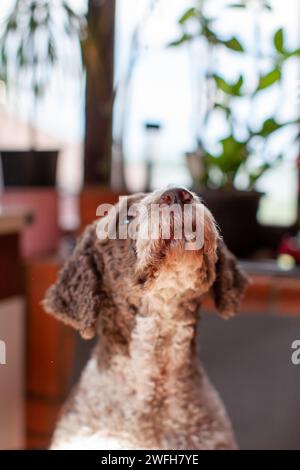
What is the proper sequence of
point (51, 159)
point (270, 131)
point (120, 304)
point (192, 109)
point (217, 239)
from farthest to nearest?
point (51, 159), point (270, 131), point (192, 109), point (120, 304), point (217, 239)

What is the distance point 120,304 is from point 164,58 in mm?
452

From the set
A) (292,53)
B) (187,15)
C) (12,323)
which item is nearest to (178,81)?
(187,15)

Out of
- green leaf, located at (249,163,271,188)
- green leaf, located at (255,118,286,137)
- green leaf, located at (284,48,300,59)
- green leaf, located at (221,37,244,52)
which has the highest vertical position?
green leaf, located at (221,37,244,52)

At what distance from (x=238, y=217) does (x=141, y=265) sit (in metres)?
0.33

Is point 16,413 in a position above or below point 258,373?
below

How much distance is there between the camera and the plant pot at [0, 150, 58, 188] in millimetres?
1488

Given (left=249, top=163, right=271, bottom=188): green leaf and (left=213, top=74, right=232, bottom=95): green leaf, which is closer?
(left=213, top=74, right=232, bottom=95): green leaf

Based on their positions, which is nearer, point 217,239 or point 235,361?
point 217,239

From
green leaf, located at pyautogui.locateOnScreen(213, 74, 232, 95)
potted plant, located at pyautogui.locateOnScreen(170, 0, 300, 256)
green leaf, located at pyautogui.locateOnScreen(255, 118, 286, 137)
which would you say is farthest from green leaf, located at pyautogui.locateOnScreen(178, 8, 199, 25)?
green leaf, located at pyautogui.locateOnScreen(255, 118, 286, 137)

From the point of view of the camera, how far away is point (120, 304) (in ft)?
2.59

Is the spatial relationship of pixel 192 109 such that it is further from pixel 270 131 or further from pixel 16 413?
pixel 16 413

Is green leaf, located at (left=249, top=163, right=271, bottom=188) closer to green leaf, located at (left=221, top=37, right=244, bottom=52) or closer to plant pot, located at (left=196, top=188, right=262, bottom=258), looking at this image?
plant pot, located at (left=196, top=188, right=262, bottom=258)

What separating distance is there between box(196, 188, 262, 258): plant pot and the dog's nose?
161 millimetres
